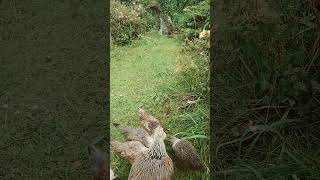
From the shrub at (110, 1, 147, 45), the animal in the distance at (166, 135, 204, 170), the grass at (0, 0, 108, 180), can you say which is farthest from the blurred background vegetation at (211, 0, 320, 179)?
the shrub at (110, 1, 147, 45)

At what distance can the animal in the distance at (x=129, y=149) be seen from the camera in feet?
10.1

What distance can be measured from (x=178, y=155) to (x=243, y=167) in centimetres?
38

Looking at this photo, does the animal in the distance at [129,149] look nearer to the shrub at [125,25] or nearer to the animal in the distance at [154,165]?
the animal in the distance at [154,165]

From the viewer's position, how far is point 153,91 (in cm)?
409

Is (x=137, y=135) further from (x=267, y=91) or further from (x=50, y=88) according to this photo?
(x=50, y=88)

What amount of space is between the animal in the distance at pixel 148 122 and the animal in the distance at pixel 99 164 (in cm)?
39

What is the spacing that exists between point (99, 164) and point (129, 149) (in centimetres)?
22

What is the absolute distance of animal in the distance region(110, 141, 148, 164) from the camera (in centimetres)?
306

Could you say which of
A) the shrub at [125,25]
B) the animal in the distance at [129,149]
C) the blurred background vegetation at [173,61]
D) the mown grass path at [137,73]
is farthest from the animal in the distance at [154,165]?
the shrub at [125,25]

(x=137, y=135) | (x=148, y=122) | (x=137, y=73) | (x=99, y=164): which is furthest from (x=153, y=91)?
(x=99, y=164)

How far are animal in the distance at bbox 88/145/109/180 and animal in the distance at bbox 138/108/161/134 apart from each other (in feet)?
1.27

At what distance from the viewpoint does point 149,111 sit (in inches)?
152

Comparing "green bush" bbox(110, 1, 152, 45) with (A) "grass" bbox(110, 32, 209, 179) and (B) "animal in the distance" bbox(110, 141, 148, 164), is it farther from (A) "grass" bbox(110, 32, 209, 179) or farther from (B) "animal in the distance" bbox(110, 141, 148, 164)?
(B) "animal in the distance" bbox(110, 141, 148, 164)

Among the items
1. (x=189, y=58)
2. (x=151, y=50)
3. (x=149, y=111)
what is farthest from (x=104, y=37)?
(x=149, y=111)
